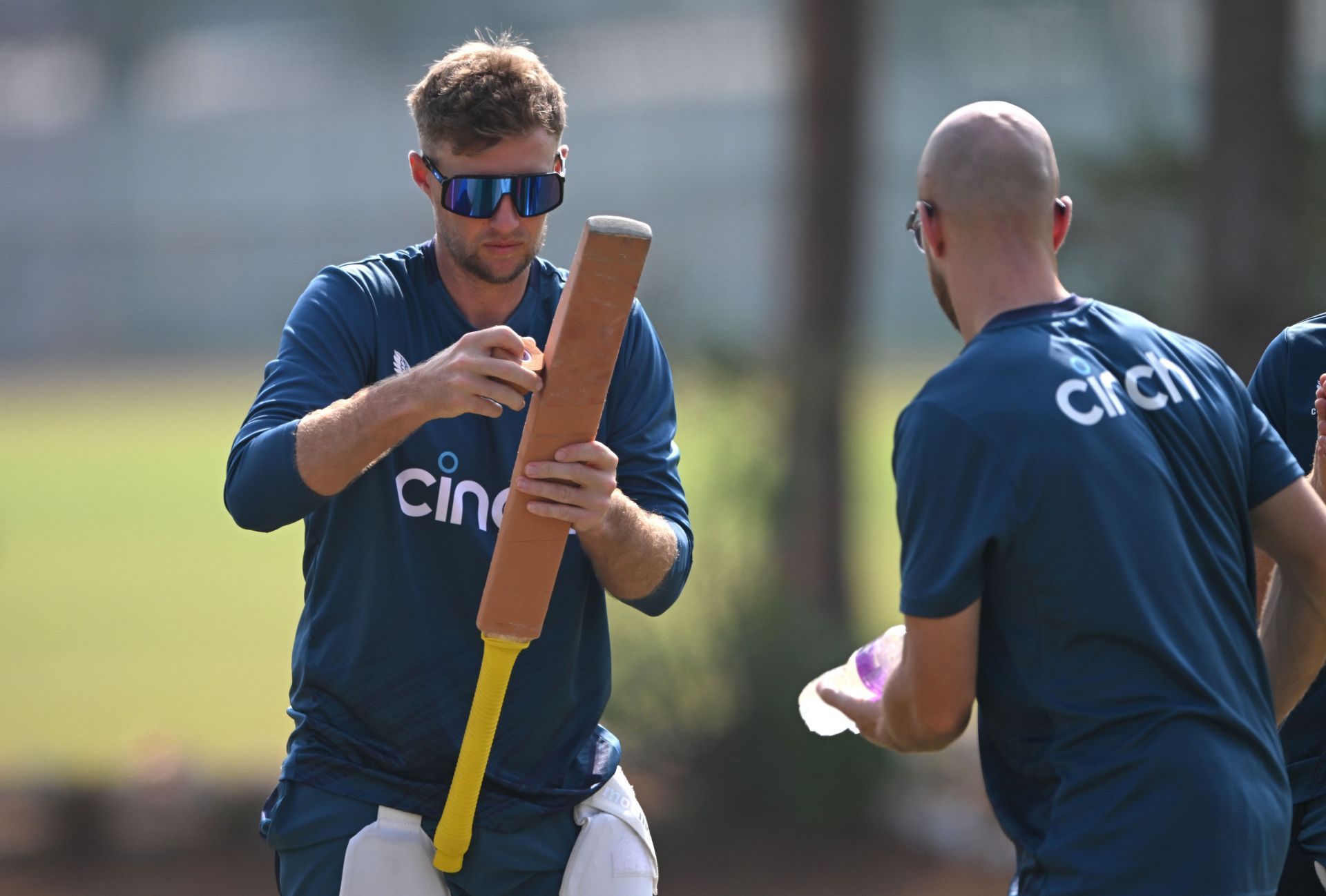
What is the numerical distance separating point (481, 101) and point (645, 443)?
773mm

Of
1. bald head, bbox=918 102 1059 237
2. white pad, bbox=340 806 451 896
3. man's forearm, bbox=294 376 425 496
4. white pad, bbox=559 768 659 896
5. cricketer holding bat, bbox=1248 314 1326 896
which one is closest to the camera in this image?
bald head, bbox=918 102 1059 237

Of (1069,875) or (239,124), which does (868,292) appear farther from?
(239,124)

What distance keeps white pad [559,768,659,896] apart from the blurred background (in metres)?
3.89

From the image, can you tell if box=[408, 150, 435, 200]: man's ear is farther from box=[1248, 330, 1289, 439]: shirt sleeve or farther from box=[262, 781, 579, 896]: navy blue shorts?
box=[1248, 330, 1289, 439]: shirt sleeve

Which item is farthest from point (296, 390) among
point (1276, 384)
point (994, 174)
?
point (1276, 384)

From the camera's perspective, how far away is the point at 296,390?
2.73m

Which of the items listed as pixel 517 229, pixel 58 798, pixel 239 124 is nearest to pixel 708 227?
pixel 239 124

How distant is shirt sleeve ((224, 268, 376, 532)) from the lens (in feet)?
8.42

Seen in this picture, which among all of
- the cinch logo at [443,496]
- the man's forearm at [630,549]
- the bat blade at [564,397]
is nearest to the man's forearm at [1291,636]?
the man's forearm at [630,549]

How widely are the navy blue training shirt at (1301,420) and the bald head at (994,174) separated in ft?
3.35

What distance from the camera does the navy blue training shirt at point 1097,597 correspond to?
2150 millimetres

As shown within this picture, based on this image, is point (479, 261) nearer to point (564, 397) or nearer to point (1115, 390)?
point (564, 397)

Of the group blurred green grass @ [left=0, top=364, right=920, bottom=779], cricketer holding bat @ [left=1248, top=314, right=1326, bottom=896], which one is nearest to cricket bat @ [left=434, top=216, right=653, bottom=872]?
cricketer holding bat @ [left=1248, top=314, right=1326, bottom=896]

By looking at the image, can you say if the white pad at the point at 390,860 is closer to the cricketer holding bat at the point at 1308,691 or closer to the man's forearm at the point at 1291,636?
the man's forearm at the point at 1291,636
